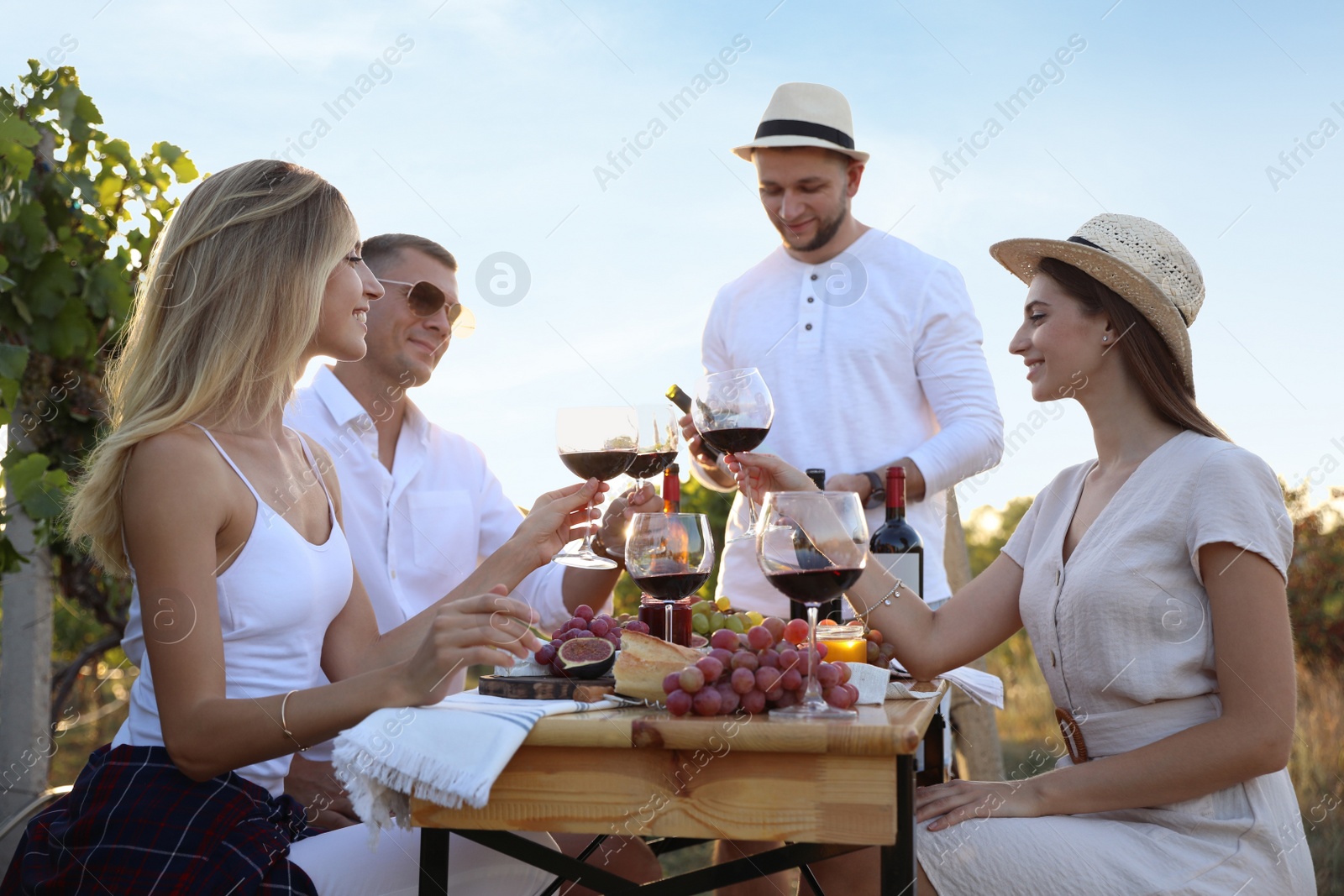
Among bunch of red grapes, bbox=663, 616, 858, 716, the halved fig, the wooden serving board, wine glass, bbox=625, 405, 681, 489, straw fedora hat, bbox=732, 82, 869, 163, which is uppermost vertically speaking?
straw fedora hat, bbox=732, 82, 869, 163

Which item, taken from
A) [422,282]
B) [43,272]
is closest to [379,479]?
[422,282]

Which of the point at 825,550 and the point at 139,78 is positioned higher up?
the point at 139,78

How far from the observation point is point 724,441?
9.18 ft

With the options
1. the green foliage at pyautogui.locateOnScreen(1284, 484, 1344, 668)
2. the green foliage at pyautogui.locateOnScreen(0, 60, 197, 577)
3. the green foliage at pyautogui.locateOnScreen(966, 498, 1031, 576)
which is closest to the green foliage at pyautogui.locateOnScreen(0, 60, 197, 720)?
the green foliage at pyautogui.locateOnScreen(0, 60, 197, 577)

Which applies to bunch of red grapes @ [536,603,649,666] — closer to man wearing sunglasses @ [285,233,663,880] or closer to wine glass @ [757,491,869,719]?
wine glass @ [757,491,869,719]

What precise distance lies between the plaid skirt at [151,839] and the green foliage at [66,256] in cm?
237

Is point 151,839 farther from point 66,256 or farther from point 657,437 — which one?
point 66,256

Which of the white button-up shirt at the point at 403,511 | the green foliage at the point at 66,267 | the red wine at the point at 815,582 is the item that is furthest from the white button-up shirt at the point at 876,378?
the green foliage at the point at 66,267

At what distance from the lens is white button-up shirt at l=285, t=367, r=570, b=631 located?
3.54 metres

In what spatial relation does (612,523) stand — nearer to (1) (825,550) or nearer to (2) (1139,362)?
(1) (825,550)

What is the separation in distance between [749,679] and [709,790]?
7.1 inches

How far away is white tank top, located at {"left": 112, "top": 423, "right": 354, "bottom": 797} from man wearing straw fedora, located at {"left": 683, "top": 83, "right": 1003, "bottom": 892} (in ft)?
5.48

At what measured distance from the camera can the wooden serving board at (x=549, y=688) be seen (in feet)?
6.41

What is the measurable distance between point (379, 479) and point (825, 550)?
2.11 m
